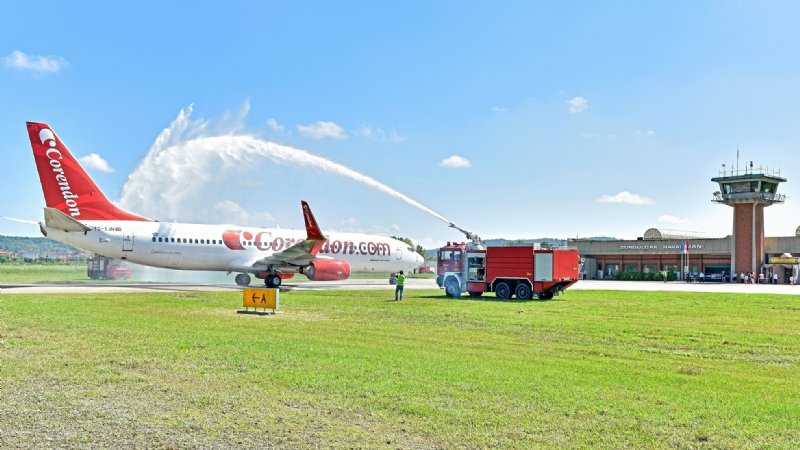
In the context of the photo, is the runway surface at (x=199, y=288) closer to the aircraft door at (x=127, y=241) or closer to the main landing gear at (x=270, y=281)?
the main landing gear at (x=270, y=281)

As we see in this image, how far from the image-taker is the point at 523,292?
33031 millimetres

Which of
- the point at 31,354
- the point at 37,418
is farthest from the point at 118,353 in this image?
the point at 37,418

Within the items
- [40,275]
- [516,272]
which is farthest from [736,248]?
[40,275]

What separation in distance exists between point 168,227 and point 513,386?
32.0 metres

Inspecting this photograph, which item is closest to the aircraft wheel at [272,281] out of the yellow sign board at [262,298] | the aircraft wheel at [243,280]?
the aircraft wheel at [243,280]

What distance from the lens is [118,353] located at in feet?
42.6

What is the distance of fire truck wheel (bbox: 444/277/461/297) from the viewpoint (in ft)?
112

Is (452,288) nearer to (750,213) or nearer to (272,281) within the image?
(272,281)

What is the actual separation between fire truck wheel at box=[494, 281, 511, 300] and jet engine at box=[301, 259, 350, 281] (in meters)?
11.0

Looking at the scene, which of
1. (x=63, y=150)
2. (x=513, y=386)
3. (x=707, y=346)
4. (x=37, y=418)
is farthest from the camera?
(x=63, y=150)

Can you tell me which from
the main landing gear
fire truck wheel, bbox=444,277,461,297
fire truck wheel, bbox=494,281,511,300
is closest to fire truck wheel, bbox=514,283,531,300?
fire truck wheel, bbox=494,281,511,300

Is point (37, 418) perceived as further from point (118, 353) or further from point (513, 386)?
point (513, 386)

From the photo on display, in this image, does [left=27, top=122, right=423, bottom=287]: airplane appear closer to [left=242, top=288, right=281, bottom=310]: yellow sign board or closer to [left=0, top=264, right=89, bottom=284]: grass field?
[left=0, top=264, right=89, bottom=284]: grass field

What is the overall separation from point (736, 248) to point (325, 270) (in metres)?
55.6
